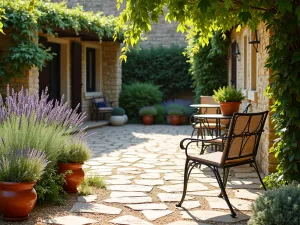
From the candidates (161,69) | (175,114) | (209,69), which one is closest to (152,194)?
(209,69)

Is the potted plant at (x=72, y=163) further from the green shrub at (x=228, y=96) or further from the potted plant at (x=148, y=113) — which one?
the potted plant at (x=148, y=113)

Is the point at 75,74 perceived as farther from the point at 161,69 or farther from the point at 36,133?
the point at 36,133

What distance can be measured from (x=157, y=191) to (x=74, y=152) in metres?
1.03

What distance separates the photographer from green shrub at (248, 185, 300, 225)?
9.24 feet

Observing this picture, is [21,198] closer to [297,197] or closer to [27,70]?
[297,197]

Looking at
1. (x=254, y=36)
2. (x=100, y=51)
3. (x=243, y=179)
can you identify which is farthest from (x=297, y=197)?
(x=100, y=51)

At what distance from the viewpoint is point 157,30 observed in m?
17.7

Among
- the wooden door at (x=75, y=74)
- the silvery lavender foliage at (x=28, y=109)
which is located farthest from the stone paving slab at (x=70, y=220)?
the wooden door at (x=75, y=74)

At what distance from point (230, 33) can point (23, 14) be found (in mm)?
5465

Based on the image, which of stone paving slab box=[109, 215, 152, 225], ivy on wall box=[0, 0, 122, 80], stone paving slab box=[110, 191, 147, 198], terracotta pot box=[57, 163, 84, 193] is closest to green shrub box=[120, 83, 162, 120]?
ivy on wall box=[0, 0, 122, 80]

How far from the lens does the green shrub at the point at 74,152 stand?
5.15 meters

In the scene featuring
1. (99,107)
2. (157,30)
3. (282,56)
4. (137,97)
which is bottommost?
(99,107)

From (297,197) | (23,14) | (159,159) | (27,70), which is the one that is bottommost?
(159,159)

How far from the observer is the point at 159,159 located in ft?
25.6
